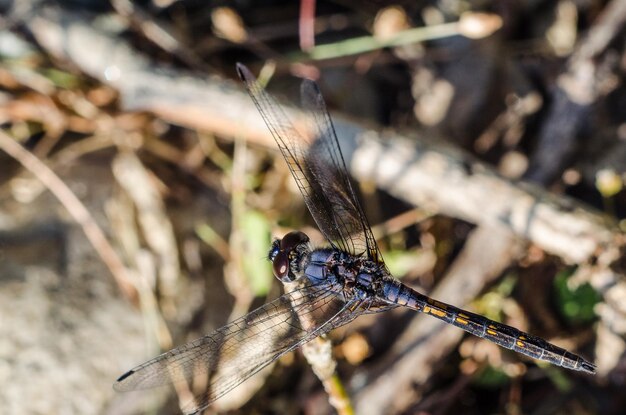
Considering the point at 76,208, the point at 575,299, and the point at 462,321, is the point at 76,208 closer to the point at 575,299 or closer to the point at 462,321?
the point at 462,321

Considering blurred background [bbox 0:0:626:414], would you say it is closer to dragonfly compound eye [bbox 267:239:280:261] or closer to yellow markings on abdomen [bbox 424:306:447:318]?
yellow markings on abdomen [bbox 424:306:447:318]

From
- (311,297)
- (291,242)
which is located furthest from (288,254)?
(311,297)

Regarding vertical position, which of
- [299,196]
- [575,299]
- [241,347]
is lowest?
[575,299]

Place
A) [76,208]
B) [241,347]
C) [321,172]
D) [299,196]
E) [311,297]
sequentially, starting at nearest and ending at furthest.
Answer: [241,347], [311,297], [321,172], [76,208], [299,196]

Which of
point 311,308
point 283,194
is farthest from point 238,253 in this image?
point 311,308

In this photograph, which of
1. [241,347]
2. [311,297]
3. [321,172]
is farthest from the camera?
Result: [321,172]

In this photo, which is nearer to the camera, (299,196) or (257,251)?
(257,251)

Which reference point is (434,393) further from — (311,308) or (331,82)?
(331,82)
